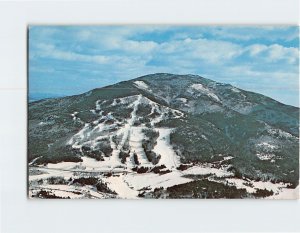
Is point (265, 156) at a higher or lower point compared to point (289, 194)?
higher

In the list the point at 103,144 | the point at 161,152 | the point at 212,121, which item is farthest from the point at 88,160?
the point at 212,121

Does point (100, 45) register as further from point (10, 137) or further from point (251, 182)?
point (251, 182)

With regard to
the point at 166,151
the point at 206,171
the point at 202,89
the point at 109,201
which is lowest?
the point at 109,201

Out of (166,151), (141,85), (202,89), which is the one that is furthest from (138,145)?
(202,89)

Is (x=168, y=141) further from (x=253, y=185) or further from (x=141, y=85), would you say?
(x=253, y=185)

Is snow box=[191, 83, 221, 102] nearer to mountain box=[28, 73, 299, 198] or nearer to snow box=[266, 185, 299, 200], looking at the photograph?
mountain box=[28, 73, 299, 198]

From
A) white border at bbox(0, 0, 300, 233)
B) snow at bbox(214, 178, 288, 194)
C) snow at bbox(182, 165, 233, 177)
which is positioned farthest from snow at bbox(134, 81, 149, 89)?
snow at bbox(214, 178, 288, 194)
